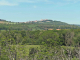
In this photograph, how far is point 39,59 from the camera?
10.8 metres

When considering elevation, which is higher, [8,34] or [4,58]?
[8,34]

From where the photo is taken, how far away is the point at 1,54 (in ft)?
29.2

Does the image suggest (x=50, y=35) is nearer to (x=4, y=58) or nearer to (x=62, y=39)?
(x=62, y=39)

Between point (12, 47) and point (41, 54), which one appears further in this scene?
point (41, 54)

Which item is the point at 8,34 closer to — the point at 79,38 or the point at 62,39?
the point at 62,39

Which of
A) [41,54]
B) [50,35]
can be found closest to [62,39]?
[50,35]

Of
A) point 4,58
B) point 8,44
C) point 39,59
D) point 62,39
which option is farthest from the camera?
point 62,39

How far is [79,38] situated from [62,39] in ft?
31.1

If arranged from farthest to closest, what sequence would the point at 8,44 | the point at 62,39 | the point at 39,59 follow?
the point at 62,39 < the point at 39,59 < the point at 8,44

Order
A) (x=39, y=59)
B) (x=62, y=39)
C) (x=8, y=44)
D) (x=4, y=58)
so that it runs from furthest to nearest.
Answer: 1. (x=62, y=39)
2. (x=39, y=59)
3. (x=4, y=58)
4. (x=8, y=44)

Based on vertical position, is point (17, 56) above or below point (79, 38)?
above

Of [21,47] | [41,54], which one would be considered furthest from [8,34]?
[41,54]

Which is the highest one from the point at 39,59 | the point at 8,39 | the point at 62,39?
the point at 8,39

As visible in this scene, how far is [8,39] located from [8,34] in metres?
0.61
